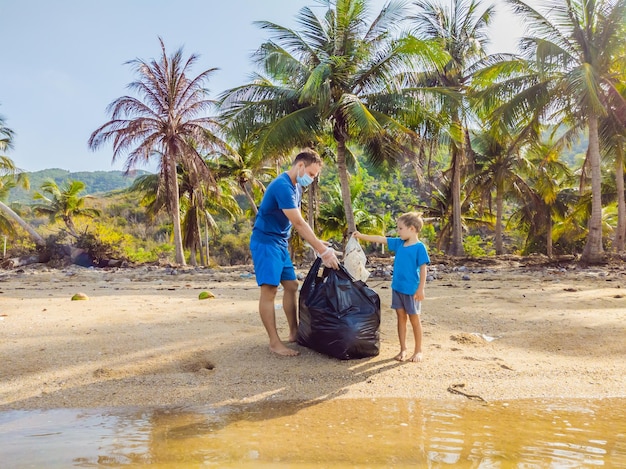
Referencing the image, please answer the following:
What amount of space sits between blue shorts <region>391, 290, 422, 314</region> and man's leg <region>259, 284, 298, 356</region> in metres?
0.93

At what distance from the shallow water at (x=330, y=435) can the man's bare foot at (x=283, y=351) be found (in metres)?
0.82

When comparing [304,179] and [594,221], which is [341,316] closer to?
[304,179]

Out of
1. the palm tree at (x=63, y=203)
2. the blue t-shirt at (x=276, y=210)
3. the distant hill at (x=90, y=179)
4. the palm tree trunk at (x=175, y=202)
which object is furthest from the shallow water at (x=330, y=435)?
the distant hill at (x=90, y=179)

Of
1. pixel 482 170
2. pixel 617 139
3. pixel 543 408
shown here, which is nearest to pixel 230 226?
pixel 482 170

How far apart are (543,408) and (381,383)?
40.3 inches

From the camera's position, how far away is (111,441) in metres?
2.44

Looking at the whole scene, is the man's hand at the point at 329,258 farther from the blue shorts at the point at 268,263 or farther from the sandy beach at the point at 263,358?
the sandy beach at the point at 263,358

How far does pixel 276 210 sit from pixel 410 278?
1219mm

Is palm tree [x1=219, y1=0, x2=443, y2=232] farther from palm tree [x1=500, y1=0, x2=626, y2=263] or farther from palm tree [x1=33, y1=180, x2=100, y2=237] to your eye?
palm tree [x1=33, y1=180, x2=100, y2=237]

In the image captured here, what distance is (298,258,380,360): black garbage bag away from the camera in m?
3.72

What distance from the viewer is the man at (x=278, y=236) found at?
3.69m

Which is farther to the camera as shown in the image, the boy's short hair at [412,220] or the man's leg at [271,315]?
the boy's short hair at [412,220]

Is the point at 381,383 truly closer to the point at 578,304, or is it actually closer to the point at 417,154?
the point at 578,304

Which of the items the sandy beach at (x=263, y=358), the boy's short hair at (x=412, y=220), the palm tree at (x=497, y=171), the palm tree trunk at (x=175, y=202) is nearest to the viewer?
the sandy beach at (x=263, y=358)
